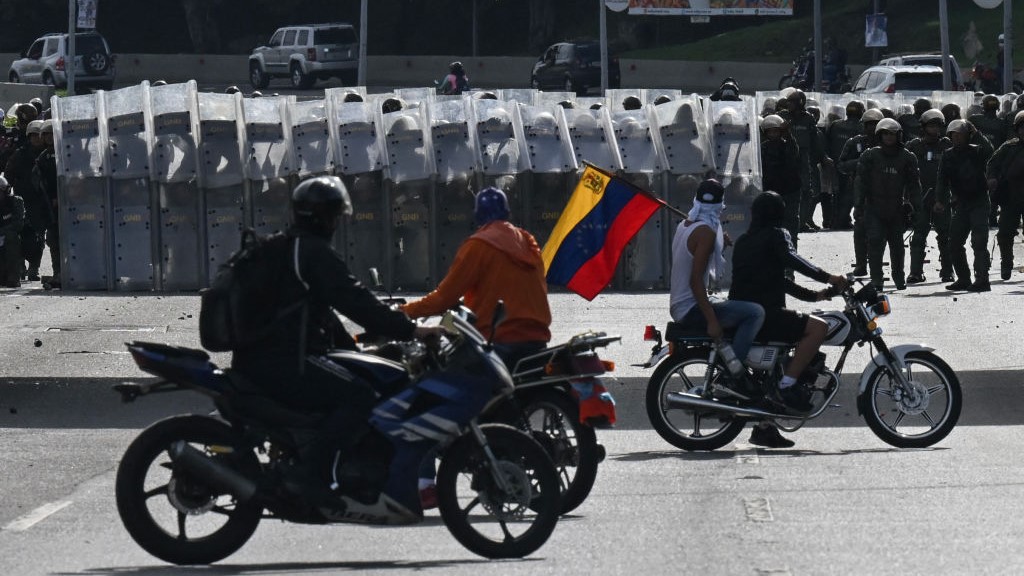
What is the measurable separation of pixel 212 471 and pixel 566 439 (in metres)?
1.89

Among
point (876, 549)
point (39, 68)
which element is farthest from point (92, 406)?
point (39, 68)

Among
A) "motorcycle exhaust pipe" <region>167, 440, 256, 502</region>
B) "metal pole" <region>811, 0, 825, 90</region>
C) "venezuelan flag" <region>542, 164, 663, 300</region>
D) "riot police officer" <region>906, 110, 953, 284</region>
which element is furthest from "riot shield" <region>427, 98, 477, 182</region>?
"metal pole" <region>811, 0, 825, 90</region>

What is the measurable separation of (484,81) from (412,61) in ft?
8.60

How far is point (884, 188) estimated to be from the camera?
19.3 meters

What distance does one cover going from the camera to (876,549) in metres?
8.24

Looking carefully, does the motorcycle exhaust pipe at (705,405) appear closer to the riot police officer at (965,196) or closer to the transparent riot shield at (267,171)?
the riot police officer at (965,196)

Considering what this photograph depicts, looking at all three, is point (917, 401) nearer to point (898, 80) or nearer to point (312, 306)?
point (312, 306)

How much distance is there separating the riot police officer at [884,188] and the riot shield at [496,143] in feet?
11.4

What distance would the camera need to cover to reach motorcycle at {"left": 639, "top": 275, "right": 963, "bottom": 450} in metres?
11.6

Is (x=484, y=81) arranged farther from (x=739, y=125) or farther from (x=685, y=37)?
(x=739, y=125)

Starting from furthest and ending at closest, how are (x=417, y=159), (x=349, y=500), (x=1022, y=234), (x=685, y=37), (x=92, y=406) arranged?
(x=685, y=37)
(x=1022, y=234)
(x=417, y=159)
(x=92, y=406)
(x=349, y=500)

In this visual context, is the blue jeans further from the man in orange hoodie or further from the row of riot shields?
the row of riot shields

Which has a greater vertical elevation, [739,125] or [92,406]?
[739,125]

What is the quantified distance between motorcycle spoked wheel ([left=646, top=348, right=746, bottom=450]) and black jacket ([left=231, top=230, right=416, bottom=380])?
148 inches
